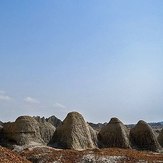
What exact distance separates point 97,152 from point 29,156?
509 centimetres

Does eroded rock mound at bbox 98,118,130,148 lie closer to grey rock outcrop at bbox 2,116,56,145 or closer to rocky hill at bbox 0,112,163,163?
rocky hill at bbox 0,112,163,163

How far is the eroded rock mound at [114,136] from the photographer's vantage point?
158ft

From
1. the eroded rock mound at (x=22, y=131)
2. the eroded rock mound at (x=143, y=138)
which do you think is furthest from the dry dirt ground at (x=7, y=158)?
the eroded rock mound at (x=143, y=138)

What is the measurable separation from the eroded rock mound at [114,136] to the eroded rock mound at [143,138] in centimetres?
222

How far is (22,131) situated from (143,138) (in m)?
17.7

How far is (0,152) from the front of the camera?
68.0 ft

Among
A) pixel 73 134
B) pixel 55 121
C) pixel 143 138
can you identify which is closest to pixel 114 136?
pixel 143 138

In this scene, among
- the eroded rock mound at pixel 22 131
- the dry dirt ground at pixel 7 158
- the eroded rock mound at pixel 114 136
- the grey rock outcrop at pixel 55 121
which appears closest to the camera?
the dry dirt ground at pixel 7 158

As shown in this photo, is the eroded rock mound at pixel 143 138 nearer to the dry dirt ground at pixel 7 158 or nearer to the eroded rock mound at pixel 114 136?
the eroded rock mound at pixel 114 136

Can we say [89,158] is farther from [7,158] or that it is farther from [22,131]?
[22,131]

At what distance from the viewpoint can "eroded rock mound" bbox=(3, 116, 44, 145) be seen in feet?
130

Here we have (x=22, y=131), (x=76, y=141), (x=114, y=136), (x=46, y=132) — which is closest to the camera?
(x=22, y=131)

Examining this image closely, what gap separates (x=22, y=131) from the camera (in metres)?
40.2

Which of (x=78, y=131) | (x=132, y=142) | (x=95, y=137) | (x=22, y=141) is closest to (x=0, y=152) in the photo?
(x=22, y=141)
